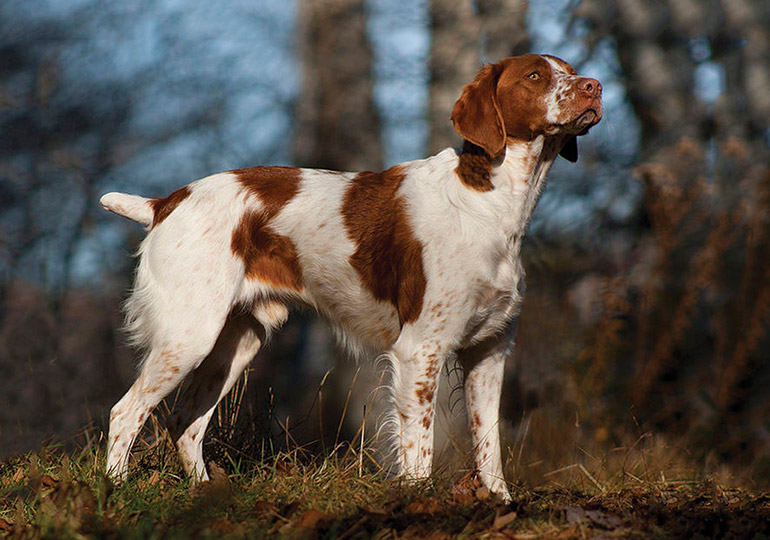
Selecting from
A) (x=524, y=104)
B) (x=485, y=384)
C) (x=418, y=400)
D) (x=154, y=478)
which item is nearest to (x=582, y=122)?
(x=524, y=104)

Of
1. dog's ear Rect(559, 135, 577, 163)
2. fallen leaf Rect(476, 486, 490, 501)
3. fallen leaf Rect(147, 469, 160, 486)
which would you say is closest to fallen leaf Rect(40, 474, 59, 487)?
fallen leaf Rect(147, 469, 160, 486)

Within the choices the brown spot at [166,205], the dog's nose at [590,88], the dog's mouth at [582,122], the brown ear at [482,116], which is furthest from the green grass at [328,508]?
the dog's nose at [590,88]

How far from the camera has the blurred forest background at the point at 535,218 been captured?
512 centimetres

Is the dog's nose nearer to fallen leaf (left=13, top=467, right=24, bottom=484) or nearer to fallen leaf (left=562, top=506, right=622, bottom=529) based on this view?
fallen leaf (left=562, top=506, right=622, bottom=529)

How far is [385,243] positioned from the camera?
347 cm

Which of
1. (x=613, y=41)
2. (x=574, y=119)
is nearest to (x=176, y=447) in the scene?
(x=574, y=119)

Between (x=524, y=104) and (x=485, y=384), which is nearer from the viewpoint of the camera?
(x=524, y=104)

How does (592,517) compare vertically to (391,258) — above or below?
below

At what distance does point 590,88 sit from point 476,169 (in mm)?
578

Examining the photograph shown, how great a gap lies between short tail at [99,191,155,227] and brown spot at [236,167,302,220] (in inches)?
17.6

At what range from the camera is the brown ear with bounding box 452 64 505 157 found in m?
3.30

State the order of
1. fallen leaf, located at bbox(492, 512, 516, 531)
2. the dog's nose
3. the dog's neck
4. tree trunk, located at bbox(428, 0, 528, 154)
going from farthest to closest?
tree trunk, located at bbox(428, 0, 528, 154) < the dog's neck < the dog's nose < fallen leaf, located at bbox(492, 512, 516, 531)

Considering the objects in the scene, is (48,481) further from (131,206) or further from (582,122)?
(582,122)

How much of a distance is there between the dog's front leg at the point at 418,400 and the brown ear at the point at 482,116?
0.88m
